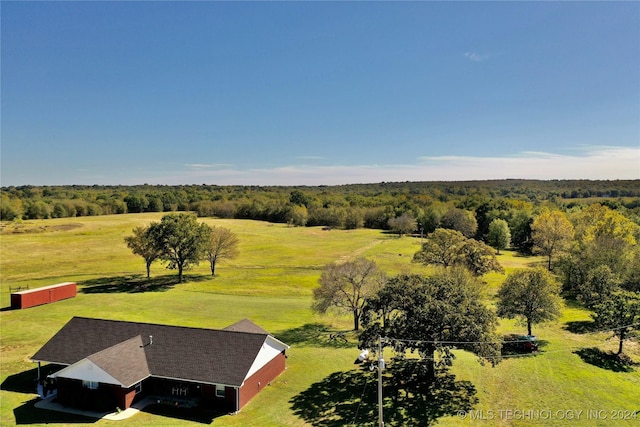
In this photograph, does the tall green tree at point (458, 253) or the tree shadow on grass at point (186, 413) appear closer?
the tree shadow on grass at point (186, 413)

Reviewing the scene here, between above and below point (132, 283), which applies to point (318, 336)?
below

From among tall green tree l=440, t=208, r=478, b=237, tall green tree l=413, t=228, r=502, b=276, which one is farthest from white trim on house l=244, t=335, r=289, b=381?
tall green tree l=440, t=208, r=478, b=237

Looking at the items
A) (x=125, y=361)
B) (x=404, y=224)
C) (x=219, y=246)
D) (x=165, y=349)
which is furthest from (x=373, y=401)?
(x=404, y=224)

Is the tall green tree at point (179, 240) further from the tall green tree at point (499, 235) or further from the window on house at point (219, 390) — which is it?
the tall green tree at point (499, 235)

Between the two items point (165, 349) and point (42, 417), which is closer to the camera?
point (42, 417)

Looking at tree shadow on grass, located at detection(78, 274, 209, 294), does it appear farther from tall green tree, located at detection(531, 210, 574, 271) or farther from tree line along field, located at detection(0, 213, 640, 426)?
tall green tree, located at detection(531, 210, 574, 271)

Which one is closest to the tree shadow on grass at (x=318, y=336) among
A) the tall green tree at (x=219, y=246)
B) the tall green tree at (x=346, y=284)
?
the tall green tree at (x=346, y=284)

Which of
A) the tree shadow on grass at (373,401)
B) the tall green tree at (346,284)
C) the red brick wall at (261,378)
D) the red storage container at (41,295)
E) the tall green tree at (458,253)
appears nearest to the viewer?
the tree shadow on grass at (373,401)

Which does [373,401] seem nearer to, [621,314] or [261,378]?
[261,378]
